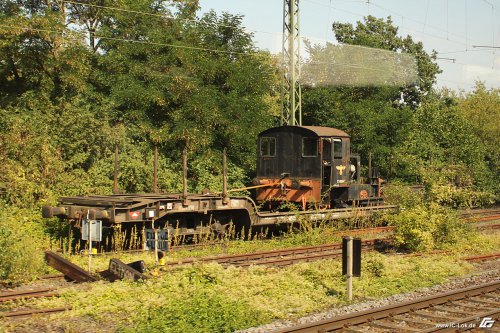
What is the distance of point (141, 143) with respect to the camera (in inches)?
871

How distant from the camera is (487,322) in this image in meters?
7.82

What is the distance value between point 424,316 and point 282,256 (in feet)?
18.7

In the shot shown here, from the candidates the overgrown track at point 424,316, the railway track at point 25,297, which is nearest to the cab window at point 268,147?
the overgrown track at point 424,316

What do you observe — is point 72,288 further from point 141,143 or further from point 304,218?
point 141,143

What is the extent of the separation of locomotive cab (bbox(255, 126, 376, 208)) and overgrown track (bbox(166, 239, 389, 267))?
3.18m

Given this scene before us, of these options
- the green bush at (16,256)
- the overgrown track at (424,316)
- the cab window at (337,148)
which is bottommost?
the overgrown track at (424,316)

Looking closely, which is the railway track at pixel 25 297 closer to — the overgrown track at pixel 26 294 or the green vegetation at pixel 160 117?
the overgrown track at pixel 26 294

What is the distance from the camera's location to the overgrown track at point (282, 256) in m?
12.6

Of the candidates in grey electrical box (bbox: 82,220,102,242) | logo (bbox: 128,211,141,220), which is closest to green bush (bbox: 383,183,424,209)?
logo (bbox: 128,211,141,220)

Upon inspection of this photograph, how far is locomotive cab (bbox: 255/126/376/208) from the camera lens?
18.2 metres

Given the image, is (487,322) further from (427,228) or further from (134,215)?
(134,215)

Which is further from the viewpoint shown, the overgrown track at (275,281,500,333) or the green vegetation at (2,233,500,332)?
the green vegetation at (2,233,500,332)

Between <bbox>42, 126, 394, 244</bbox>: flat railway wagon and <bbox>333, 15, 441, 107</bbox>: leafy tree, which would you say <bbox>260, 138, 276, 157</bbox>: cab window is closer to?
<bbox>42, 126, 394, 244</bbox>: flat railway wagon

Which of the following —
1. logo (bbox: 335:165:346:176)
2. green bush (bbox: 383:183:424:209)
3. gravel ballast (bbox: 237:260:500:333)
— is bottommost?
gravel ballast (bbox: 237:260:500:333)
